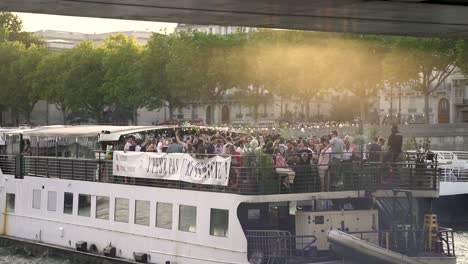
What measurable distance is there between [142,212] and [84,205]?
3052 mm

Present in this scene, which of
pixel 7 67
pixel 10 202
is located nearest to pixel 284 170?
pixel 10 202

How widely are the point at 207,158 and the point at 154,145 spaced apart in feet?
11.8

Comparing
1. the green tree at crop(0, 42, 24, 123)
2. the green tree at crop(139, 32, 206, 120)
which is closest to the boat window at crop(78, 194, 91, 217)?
the green tree at crop(139, 32, 206, 120)

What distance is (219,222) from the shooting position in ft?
65.2

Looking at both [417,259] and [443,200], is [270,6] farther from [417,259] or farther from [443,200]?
[443,200]

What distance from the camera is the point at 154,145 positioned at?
23484 millimetres

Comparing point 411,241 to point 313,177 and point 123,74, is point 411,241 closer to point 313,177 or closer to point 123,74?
point 313,177

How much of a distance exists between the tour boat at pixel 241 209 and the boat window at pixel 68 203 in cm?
43

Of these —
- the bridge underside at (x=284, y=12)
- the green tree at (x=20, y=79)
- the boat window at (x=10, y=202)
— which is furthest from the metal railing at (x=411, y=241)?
the green tree at (x=20, y=79)

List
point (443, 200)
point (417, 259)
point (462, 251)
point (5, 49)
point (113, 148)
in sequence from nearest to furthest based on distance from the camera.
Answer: point (417, 259), point (113, 148), point (462, 251), point (443, 200), point (5, 49)

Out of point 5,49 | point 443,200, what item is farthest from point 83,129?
point 5,49

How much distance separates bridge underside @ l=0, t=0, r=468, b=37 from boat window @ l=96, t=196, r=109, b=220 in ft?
24.4

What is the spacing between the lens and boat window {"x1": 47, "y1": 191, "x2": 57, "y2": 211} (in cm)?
2602

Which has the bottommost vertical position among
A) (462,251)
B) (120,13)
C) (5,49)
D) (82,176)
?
(462,251)
